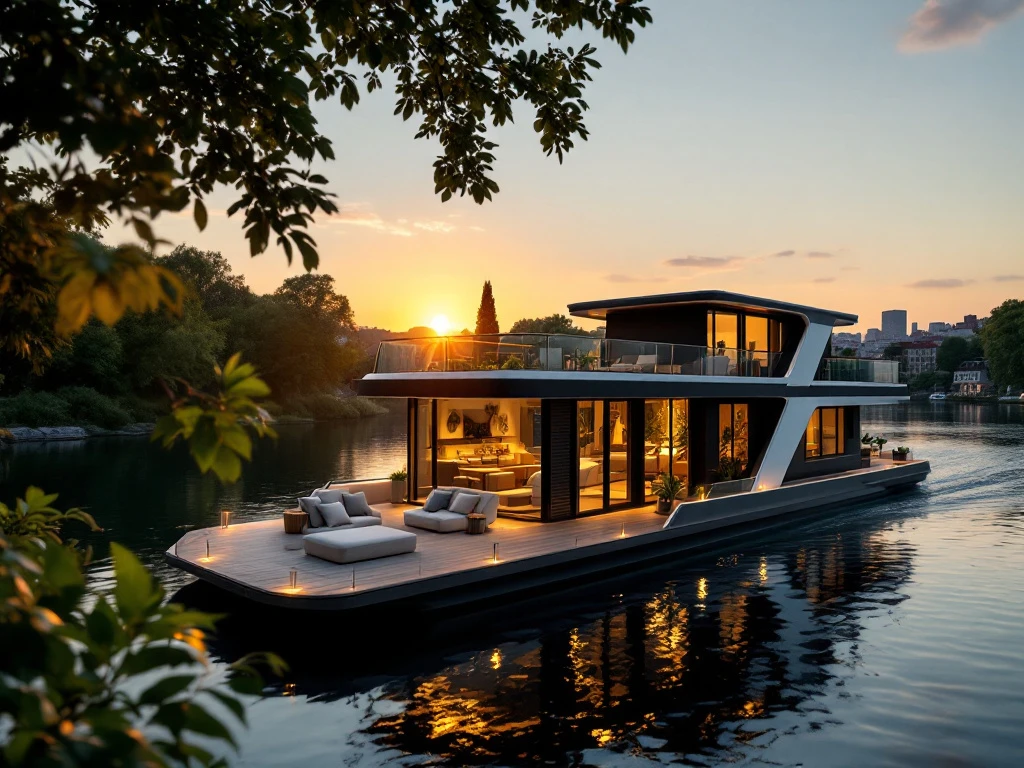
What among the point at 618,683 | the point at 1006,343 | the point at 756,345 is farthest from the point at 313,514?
the point at 1006,343

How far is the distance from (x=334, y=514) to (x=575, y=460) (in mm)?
5284

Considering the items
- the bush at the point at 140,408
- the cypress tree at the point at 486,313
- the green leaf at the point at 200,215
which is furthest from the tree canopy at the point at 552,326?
the green leaf at the point at 200,215

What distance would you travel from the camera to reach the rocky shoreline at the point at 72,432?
40.9 meters

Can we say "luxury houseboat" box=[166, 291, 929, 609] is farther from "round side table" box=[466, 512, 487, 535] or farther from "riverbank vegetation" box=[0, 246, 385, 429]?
"riverbank vegetation" box=[0, 246, 385, 429]

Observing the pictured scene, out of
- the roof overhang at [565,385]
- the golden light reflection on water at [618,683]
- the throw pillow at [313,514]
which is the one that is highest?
the roof overhang at [565,385]

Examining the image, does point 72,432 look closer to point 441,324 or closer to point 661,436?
point 441,324

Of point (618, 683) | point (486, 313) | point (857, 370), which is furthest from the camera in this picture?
point (486, 313)

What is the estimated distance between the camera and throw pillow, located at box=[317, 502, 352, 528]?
555 inches

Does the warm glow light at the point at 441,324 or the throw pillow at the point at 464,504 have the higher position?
the warm glow light at the point at 441,324

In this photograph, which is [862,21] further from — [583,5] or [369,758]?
[369,758]

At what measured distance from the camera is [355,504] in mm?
14992

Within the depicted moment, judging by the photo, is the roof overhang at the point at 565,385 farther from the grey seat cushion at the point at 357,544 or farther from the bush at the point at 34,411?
the bush at the point at 34,411

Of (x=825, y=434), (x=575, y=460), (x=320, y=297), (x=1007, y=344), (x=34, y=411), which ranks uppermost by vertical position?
(x=320, y=297)

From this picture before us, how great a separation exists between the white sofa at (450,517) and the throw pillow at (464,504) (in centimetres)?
8
